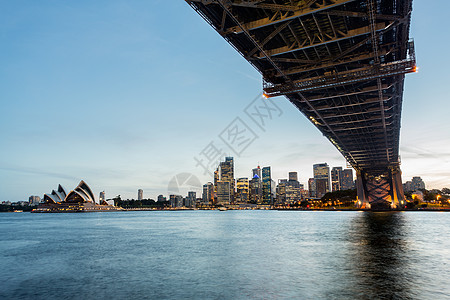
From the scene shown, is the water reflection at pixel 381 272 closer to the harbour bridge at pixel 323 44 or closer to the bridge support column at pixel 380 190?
the harbour bridge at pixel 323 44

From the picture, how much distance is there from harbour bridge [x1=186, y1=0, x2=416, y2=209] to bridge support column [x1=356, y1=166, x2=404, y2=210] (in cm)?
6086

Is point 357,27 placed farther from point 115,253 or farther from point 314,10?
point 115,253

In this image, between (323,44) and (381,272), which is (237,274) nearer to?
(381,272)

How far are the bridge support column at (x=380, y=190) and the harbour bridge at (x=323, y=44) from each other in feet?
200

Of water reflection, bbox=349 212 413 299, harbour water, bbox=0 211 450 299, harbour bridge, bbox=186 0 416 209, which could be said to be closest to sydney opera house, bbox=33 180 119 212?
harbour bridge, bbox=186 0 416 209

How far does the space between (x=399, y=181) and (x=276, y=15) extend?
92.0 meters

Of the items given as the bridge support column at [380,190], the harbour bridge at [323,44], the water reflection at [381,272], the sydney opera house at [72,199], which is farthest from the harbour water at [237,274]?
the sydney opera house at [72,199]

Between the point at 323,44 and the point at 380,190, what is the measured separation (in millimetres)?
93777

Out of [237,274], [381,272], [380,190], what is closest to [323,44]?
[381,272]

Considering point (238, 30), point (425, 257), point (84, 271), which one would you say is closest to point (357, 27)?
point (238, 30)

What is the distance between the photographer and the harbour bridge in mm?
19875

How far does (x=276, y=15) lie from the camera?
20.2m

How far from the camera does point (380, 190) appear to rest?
343 ft

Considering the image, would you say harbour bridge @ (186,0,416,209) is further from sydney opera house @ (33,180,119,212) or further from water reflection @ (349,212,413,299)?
sydney opera house @ (33,180,119,212)
